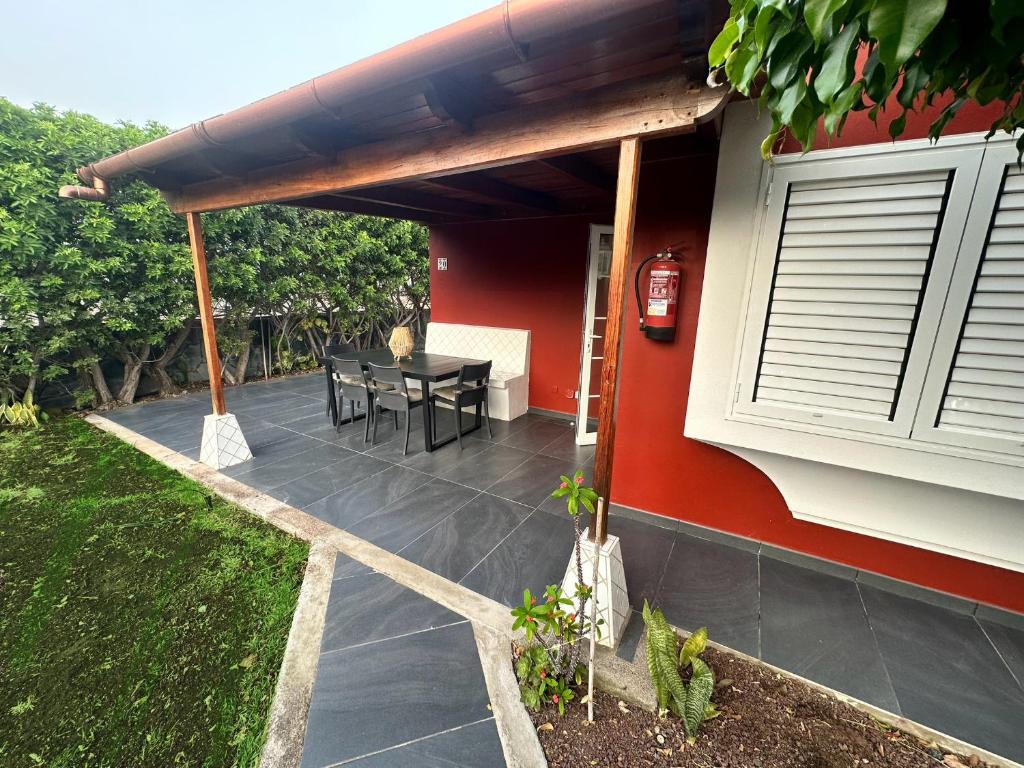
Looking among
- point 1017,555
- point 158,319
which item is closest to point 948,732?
point 1017,555

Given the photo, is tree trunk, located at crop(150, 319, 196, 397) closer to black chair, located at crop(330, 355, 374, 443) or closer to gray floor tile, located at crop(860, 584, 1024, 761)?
black chair, located at crop(330, 355, 374, 443)

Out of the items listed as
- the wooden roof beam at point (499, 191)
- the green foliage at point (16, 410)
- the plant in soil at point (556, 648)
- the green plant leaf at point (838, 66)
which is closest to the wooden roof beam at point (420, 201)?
the wooden roof beam at point (499, 191)

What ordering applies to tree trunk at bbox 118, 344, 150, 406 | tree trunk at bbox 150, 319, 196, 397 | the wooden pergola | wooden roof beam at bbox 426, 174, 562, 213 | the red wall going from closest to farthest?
the wooden pergola → wooden roof beam at bbox 426, 174, 562, 213 → the red wall → tree trunk at bbox 118, 344, 150, 406 → tree trunk at bbox 150, 319, 196, 397

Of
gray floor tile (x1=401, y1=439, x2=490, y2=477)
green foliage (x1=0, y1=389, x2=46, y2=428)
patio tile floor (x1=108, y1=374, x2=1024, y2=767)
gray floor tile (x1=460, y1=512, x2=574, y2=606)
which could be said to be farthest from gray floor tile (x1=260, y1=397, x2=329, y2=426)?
gray floor tile (x1=460, y1=512, x2=574, y2=606)

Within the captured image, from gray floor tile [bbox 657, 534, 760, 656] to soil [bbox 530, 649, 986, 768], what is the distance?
0.28 metres

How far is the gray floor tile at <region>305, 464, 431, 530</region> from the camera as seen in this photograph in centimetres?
287

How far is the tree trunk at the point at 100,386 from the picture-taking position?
502 cm

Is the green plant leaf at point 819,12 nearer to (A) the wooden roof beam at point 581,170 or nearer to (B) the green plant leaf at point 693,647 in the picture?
(B) the green plant leaf at point 693,647

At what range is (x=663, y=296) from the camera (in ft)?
7.87

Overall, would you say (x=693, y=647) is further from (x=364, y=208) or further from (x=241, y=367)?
(x=241, y=367)

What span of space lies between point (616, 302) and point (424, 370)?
2.62 meters

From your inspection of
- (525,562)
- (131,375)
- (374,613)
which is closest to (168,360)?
(131,375)

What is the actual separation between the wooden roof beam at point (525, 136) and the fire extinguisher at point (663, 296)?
2.98 ft

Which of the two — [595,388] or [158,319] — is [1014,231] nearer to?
[595,388]
